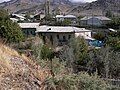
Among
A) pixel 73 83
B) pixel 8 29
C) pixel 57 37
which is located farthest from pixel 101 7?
pixel 73 83

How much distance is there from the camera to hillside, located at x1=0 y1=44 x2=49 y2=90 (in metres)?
5.38

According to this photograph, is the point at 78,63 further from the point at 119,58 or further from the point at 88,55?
the point at 119,58

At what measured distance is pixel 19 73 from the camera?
5801 mm

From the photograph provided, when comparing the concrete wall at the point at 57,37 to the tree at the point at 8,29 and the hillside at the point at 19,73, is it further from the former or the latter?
the hillside at the point at 19,73

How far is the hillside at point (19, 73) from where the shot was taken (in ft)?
17.7

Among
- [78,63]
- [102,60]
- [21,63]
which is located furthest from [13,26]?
[21,63]

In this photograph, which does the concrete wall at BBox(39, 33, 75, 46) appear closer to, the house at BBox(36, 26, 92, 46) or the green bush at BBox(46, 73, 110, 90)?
the house at BBox(36, 26, 92, 46)

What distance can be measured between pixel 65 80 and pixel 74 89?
0.75 feet

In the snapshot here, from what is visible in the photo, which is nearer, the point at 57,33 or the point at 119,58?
the point at 119,58

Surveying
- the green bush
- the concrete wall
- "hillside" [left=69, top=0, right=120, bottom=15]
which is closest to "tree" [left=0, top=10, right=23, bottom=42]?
the concrete wall

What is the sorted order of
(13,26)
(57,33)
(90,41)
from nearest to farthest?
(13,26)
(90,41)
(57,33)

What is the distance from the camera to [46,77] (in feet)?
19.7

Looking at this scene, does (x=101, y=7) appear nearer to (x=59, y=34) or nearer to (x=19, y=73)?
(x=59, y=34)

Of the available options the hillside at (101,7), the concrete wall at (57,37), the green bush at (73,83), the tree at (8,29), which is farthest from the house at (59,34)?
the hillside at (101,7)
